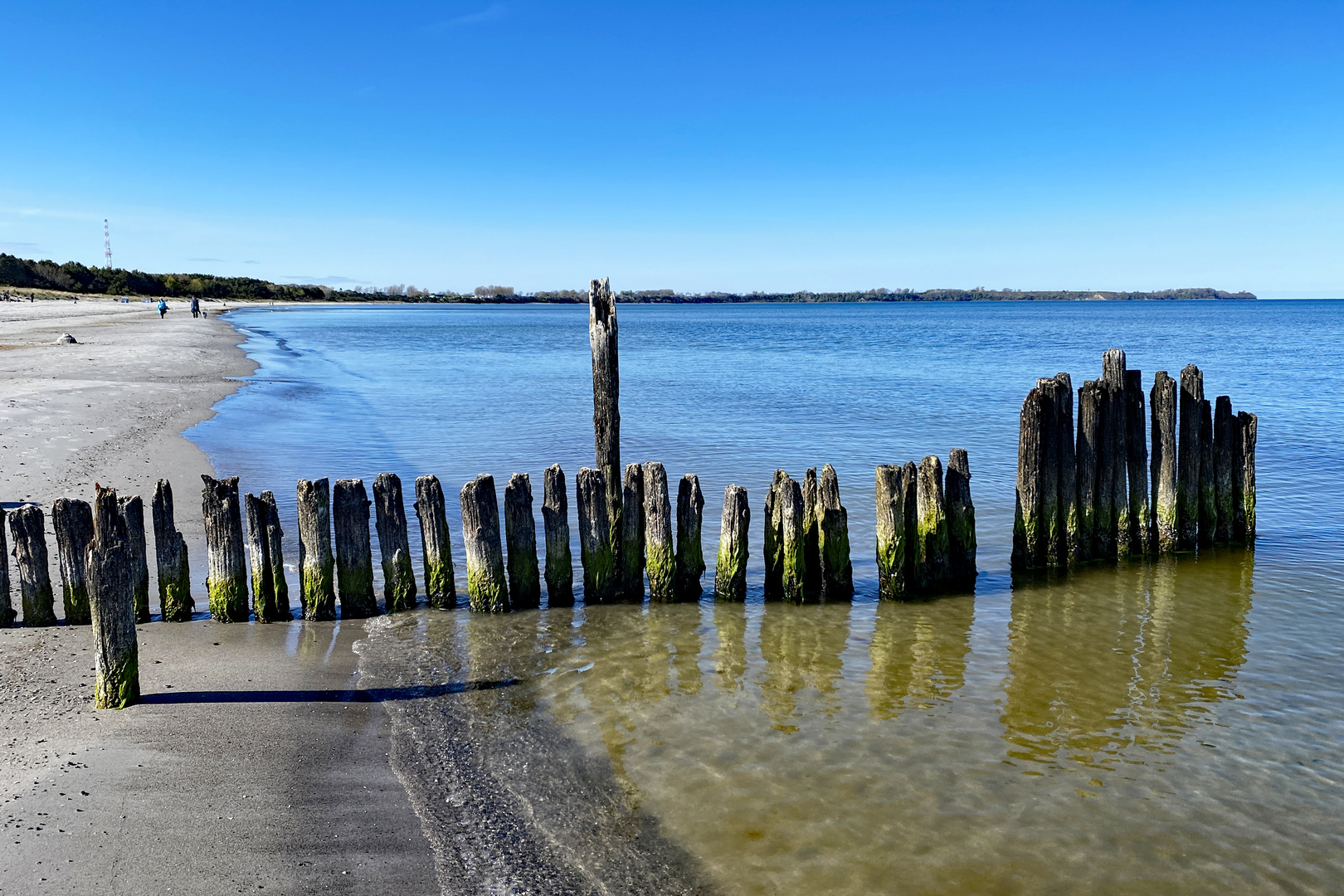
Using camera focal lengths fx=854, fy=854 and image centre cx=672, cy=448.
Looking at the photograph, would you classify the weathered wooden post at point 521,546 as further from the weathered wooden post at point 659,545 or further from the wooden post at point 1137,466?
the wooden post at point 1137,466

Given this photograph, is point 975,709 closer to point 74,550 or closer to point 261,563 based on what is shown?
point 261,563

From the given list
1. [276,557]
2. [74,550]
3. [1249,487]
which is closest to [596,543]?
[276,557]

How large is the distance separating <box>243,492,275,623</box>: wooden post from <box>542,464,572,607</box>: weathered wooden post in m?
2.71

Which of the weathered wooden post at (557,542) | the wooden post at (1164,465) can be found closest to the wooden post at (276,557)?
the weathered wooden post at (557,542)

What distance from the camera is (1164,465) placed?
11000 mm

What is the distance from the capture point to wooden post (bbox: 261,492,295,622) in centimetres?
836

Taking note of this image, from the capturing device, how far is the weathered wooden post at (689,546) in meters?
9.04

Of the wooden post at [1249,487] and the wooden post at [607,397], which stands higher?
the wooden post at [607,397]

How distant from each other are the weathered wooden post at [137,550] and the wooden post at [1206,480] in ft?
40.1

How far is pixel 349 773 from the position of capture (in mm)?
5727

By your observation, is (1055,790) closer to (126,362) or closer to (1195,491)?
(1195,491)

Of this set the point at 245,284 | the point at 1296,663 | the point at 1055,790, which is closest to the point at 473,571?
the point at 1055,790

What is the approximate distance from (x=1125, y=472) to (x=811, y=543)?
175 inches

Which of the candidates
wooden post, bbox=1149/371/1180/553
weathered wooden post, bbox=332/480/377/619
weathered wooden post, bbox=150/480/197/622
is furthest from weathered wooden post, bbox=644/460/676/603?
wooden post, bbox=1149/371/1180/553
